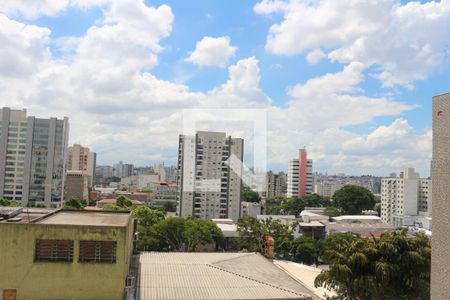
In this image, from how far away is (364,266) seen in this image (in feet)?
46.5

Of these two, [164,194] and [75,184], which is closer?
[164,194]

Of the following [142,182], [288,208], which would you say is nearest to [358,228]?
[288,208]

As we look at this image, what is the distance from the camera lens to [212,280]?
14.2 m

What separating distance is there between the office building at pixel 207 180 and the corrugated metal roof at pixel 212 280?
3083 centimetres

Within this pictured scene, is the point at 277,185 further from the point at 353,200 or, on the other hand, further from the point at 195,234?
the point at 195,234

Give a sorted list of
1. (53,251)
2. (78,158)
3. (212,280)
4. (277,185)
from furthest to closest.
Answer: (78,158) < (277,185) < (212,280) < (53,251)

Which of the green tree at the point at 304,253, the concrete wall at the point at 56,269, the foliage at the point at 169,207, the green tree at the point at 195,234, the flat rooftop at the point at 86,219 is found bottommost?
the green tree at the point at 304,253

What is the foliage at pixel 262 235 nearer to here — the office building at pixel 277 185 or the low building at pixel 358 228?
the low building at pixel 358 228

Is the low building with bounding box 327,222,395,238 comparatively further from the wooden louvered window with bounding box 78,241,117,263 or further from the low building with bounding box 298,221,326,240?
the wooden louvered window with bounding box 78,241,117,263

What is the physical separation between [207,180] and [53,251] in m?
43.0

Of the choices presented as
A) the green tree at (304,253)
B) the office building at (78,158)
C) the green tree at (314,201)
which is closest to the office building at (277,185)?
the green tree at (314,201)

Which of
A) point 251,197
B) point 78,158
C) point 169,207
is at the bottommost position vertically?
point 169,207

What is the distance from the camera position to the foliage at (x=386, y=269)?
541 inches

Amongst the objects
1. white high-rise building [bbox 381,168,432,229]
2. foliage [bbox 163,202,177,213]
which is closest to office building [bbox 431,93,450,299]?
white high-rise building [bbox 381,168,432,229]
